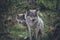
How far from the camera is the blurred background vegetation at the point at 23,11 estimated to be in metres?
3.05

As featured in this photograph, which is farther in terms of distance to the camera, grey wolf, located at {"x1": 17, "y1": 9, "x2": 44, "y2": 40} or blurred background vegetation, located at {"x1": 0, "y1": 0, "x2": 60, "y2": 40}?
blurred background vegetation, located at {"x1": 0, "y1": 0, "x2": 60, "y2": 40}

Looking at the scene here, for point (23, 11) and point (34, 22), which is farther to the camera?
point (23, 11)

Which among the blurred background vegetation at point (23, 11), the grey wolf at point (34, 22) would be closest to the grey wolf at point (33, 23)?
the grey wolf at point (34, 22)

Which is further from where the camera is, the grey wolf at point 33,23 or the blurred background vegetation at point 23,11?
the blurred background vegetation at point 23,11

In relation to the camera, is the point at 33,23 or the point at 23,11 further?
the point at 23,11

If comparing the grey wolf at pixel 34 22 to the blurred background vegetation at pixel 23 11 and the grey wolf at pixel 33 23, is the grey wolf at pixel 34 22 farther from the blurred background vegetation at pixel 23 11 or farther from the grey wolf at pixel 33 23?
the blurred background vegetation at pixel 23 11

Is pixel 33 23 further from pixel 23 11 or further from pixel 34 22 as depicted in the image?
pixel 23 11

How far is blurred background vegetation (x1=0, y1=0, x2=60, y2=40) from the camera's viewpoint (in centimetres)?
305

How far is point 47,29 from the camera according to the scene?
3.13 meters

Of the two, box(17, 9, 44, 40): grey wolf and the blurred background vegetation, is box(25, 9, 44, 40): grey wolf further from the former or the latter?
the blurred background vegetation

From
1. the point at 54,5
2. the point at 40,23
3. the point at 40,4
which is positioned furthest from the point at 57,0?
the point at 40,23

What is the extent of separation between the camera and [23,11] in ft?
11.0

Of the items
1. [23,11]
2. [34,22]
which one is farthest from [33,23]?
[23,11]

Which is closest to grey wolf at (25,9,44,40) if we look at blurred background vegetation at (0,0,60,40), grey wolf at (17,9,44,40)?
grey wolf at (17,9,44,40)
